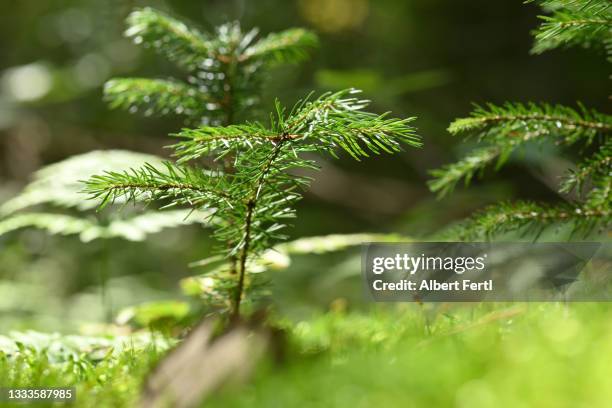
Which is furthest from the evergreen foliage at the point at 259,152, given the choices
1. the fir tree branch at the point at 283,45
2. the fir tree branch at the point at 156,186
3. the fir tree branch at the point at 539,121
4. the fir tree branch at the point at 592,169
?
Answer: the fir tree branch at the point at 283,45

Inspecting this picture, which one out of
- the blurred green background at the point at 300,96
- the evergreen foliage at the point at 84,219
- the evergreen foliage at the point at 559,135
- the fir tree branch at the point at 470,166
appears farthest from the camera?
the blurred green background at the point at 300,96

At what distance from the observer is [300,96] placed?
3.37 m

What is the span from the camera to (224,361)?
71 cm

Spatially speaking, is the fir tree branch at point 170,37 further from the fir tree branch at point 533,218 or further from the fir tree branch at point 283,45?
the fir tree branch at point 533,218

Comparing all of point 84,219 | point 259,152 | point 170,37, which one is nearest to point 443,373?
point 259,152

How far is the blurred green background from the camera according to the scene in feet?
11.1

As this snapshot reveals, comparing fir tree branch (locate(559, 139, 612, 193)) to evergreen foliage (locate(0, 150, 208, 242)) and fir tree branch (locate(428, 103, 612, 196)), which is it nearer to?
fir tree branch (locate(428, 103, 612, 196))

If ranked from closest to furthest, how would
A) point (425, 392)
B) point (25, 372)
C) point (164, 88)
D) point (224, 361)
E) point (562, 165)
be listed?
point (425, 392) < point (224, 361) < point (25, 372) < point (164, 88) < point (562, 165)

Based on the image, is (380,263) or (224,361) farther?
(380,263)

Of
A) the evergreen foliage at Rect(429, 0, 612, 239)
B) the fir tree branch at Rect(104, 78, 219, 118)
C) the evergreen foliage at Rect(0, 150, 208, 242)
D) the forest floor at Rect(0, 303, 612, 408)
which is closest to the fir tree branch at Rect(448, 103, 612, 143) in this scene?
the evergreen foliage at Rect(429, 0, 612, 239)

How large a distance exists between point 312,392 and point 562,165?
9.52 feet

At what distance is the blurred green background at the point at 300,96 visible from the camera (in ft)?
11.1

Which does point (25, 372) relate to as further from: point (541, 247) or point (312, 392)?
point (541, 247)

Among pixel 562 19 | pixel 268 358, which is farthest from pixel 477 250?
pixel 268 358
